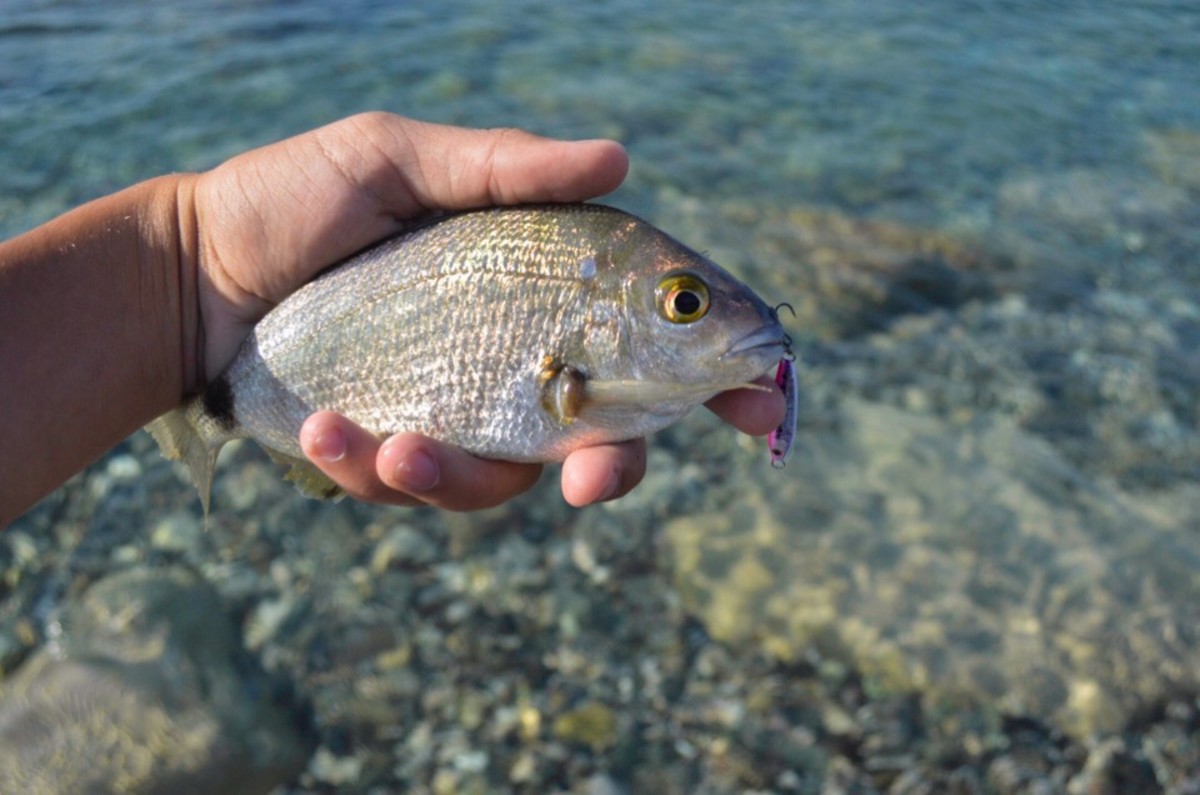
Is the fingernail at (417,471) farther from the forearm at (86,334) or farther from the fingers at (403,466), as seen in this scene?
the forearm at (86,334)

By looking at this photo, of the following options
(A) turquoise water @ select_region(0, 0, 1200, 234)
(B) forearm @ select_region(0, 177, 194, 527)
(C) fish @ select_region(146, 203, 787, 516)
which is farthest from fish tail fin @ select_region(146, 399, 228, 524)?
(A) turquoise water @ select_region(0, 0, 1200, 234)

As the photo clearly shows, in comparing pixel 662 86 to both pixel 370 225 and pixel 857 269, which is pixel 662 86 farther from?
pixel 370 225

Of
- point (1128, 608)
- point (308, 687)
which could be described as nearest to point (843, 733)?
point (1128, 608)

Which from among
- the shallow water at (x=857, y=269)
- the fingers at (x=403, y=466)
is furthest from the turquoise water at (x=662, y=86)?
the fingers at (x=403, y=466)

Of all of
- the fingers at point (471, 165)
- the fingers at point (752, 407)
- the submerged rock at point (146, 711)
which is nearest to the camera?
the fingers at point (752, 407)

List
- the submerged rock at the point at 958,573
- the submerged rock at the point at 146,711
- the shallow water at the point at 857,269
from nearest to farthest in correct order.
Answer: the submerged rock at the point at 146,711 < the submerged rock at the point at 958,573 < the shallow water at the point at 857,269

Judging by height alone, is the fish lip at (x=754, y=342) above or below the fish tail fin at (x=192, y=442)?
above

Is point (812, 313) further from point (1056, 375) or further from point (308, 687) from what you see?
point (308, 687)

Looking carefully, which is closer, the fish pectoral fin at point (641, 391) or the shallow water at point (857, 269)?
the fish pectoral fin at point (641, 391)
